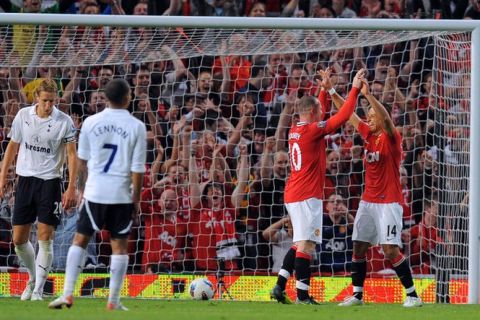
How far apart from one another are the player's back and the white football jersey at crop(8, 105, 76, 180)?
2.09 metres

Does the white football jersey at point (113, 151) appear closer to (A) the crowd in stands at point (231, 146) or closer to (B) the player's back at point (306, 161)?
(B) the player's back at point (306, 161)

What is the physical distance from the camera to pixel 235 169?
546 inches

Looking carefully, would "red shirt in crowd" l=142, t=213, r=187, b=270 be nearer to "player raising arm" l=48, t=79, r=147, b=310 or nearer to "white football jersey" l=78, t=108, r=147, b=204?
"player raising arm" l=48, t=79, r=147, b=310

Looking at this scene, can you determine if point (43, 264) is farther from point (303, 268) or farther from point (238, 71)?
point (238, 71)

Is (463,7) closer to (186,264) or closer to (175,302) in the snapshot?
(186,264)

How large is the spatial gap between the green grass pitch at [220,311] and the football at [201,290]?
542mm

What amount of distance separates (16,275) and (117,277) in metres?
4.53

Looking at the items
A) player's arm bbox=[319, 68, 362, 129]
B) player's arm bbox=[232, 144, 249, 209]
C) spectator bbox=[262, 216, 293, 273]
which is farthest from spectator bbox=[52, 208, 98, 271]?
player's arm bbox=[319, 68, 362, 129]

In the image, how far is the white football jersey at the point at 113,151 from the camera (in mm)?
8617

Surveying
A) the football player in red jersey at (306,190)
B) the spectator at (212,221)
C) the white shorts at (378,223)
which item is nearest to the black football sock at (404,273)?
the white shorts at (378,223)

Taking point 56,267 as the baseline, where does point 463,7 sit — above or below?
above

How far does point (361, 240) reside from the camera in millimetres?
11086

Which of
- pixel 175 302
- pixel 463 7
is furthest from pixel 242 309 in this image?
pixel 463 7

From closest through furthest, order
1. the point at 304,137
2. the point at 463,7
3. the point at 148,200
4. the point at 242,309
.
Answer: the point at 242,309 → the point at 304,137 → the point at 148,200 → the point at 463,7
